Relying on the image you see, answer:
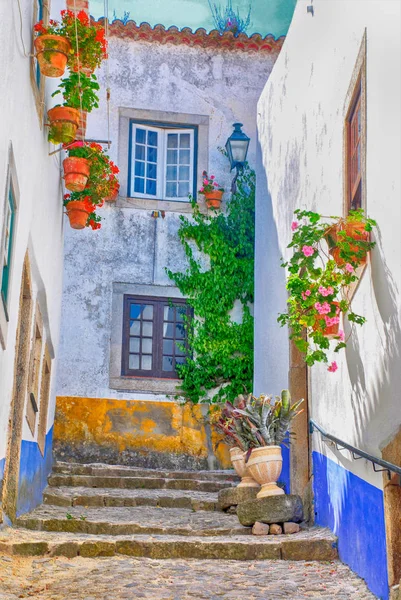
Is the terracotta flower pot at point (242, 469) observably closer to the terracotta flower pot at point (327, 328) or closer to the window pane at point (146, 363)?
the terracotta flower pot at point (327, 328)

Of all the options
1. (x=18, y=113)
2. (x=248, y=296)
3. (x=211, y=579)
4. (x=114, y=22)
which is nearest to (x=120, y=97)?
(x=114, y=22)

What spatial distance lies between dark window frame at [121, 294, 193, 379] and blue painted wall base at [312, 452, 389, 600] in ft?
16.2

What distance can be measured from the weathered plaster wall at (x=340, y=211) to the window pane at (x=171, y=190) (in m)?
2.60

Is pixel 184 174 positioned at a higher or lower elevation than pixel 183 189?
higher

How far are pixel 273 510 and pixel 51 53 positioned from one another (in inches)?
163

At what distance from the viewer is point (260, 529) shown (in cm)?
712

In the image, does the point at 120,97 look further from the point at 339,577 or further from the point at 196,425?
the point at 339,577

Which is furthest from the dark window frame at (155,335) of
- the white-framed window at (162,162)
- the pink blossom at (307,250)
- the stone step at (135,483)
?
the pink blossom at (307,250)

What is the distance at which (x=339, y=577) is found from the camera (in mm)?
5879

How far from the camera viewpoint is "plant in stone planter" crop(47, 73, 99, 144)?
25.0 ft

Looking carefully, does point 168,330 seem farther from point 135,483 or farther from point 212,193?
point 135,483

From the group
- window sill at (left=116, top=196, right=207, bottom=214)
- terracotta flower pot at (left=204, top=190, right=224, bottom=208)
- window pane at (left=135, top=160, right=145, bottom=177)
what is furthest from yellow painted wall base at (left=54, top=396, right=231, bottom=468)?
window pane at (left=135, top=160, right=145, bottom=177)

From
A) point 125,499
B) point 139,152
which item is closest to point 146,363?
point 139,152

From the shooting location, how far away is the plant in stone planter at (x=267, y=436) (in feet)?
24.7
